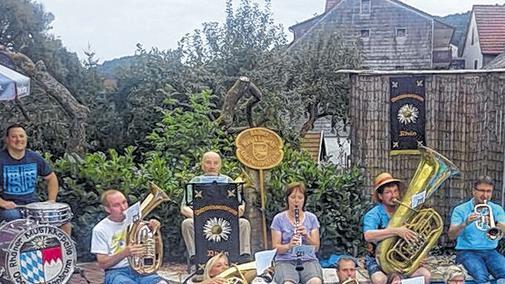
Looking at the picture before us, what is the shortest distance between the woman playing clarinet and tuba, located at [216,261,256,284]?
378mm

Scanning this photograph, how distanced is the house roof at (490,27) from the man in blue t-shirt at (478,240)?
19.7 m

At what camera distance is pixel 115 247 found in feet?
→ 14.5

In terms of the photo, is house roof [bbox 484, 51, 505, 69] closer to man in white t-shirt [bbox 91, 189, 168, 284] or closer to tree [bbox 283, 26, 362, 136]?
tree [bbox 283, 26, 362, 136]

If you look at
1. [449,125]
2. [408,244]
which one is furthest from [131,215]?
[449,125]

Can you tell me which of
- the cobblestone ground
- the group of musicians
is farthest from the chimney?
the group of musicians

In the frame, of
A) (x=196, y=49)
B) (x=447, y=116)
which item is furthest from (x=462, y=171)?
(x=196, y=49)

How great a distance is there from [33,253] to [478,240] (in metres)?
3.21

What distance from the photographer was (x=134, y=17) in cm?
1205

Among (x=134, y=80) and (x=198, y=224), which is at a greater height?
(x=134, y=80)

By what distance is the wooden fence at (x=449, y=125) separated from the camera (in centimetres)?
662

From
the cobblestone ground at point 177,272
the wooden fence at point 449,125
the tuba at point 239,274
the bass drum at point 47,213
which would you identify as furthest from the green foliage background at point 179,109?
the tuba at point 239,274

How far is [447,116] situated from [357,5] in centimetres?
1576

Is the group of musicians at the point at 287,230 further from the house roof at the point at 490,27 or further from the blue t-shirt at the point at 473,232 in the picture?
the house roof at the point at 490,27

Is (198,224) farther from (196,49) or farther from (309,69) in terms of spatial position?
(309,69)
